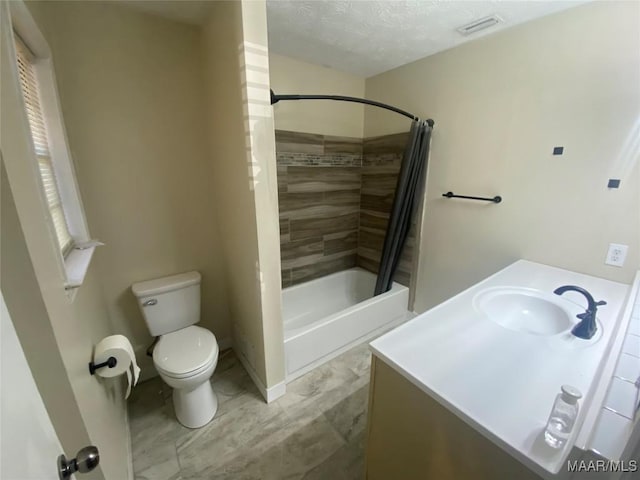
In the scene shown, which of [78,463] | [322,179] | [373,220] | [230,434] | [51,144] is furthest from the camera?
[373,220]

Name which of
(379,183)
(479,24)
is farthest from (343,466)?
(479,24)

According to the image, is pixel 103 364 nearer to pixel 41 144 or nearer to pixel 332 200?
pixel 41 144

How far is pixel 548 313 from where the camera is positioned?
131 centimetres

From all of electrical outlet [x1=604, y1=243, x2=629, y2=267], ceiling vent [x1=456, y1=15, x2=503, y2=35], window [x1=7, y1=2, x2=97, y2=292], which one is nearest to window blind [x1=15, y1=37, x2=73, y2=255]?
window [x1=7, y1=2, x2=97, y2=292]

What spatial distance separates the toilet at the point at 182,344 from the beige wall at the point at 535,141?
6.33ft

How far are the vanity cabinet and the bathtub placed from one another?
0.86 meters

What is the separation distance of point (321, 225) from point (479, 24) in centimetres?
185

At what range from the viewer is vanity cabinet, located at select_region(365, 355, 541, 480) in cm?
68

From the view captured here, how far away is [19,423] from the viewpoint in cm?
40

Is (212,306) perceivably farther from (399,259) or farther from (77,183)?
(399,259)

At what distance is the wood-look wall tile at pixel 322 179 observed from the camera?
239 cm

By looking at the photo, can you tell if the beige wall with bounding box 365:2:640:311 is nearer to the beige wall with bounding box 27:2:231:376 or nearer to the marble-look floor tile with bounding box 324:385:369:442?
the marble-look floor tile with bounding box 324:385:369:442

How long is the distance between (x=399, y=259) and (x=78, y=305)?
2.21 meters

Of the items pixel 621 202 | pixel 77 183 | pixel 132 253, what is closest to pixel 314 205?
pixel 132 253
